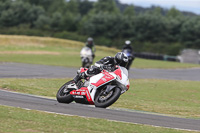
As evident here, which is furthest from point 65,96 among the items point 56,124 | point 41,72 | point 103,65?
point 41,72

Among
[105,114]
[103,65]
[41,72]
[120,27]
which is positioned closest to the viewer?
[105,114]

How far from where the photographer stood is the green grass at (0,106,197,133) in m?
7.12

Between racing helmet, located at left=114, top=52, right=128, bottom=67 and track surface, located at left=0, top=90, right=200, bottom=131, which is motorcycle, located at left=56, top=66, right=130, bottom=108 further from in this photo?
track surface, located at left=0, top=90, right=200, bottom=131

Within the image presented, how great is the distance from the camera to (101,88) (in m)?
10.2

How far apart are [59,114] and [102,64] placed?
86.2 inches

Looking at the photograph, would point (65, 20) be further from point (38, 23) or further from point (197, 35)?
point (197, 35)

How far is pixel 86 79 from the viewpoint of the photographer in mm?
10617

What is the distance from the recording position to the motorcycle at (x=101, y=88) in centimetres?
983

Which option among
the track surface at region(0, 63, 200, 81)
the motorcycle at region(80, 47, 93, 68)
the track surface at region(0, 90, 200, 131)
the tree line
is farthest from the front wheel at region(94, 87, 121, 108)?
the tree line

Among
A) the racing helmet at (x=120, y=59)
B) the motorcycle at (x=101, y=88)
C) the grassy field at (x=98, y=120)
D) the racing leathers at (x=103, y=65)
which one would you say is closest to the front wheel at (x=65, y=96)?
the motorcycle at (x=101, y=88)

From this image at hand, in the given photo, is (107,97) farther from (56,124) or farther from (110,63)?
(56,124)

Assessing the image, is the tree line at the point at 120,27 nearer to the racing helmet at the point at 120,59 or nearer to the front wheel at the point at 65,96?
the front wheel at the point at 65,96

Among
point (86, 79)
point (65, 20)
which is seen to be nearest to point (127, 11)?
point (65, 20)

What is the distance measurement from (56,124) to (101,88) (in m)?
2.76
